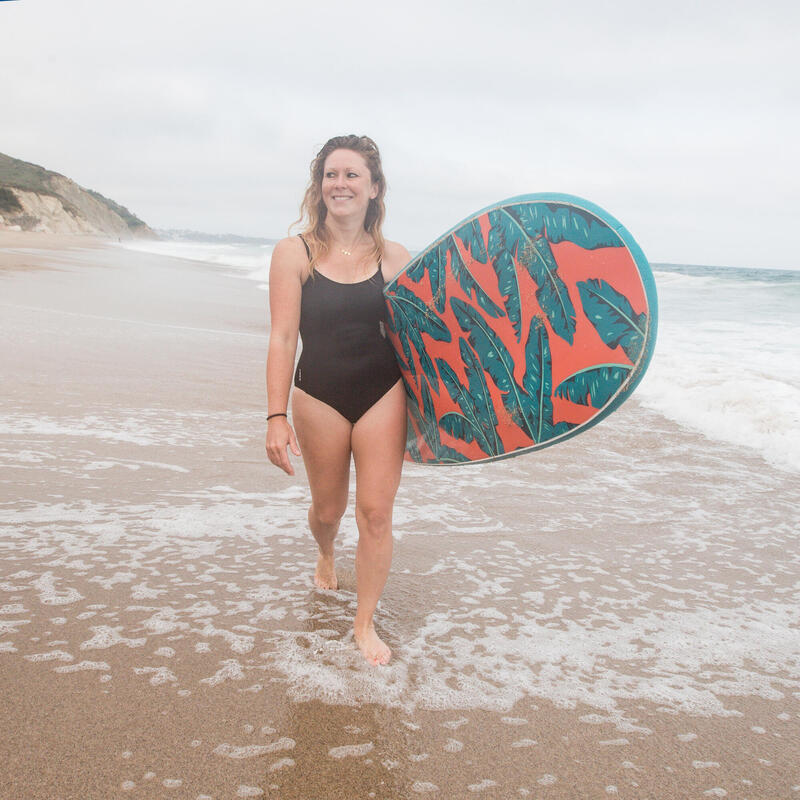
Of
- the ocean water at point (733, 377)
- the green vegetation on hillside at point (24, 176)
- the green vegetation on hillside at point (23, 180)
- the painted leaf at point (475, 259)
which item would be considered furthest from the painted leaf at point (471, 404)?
the green vegetation on hillside at point (24, 176)

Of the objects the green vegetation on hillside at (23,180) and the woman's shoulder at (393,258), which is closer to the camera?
the woman's shoulder at (393,258)

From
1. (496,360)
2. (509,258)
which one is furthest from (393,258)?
(496,360)

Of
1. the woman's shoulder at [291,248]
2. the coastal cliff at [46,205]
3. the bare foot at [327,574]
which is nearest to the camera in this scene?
the woman's shoulder at [291,248]

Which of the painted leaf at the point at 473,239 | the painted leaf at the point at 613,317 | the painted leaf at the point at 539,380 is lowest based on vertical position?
the painted leaf at the point at 539,380

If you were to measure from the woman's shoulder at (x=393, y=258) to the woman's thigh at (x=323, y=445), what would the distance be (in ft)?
1.76

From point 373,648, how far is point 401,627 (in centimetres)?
26

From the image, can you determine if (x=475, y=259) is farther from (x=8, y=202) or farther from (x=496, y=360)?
(x=8, y=202)

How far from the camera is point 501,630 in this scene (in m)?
2.55

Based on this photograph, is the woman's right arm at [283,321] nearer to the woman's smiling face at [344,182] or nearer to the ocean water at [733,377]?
the woman's smiling face at [344,182]

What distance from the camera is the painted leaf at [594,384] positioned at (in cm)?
230

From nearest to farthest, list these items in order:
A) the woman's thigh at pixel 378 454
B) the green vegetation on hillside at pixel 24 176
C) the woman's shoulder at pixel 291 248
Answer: the woman's thigh at pixel 378 454, the woman's shoulder at pixel 291 248, the green vegetation on hillside at pixel 24 176

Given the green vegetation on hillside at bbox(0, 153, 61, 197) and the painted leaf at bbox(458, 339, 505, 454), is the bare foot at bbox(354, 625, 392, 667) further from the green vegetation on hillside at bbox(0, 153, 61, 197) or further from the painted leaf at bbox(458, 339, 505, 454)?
the green vegetation on hillside at bbox(0, 153, 61, 197)

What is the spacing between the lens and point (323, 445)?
2510mm

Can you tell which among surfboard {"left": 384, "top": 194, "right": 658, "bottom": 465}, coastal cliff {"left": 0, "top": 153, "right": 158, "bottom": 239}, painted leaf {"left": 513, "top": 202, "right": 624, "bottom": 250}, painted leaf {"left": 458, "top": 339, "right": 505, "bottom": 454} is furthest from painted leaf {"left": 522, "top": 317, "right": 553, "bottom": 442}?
coastal cliff {"left": 0, "top": 153, "right": 158, "bottom": 239}
